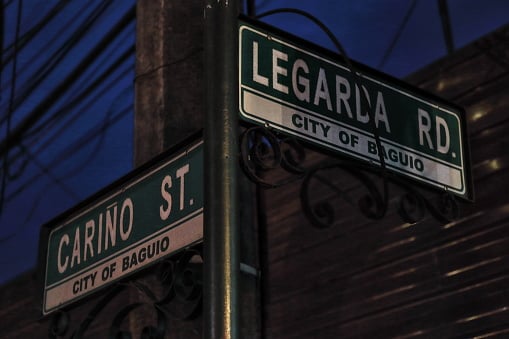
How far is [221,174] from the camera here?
2633 millimetres

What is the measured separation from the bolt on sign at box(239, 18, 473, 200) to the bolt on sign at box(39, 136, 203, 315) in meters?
0.31

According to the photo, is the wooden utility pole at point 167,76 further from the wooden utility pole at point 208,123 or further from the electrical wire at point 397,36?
the electrical wire at point 397,36

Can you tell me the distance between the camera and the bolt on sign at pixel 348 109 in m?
3.00

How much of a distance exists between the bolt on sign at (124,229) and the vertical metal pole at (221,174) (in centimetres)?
36

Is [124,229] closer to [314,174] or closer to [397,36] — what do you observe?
[314,174]

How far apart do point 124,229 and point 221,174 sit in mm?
851

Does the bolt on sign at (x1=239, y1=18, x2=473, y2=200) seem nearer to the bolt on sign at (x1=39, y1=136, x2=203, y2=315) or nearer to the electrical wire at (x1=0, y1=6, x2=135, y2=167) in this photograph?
the bolt on sign at (x1=39, y1=136, x2=203, y2=315)

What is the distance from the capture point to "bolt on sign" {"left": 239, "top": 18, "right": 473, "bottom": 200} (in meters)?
3.00

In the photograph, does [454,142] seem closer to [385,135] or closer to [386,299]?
[385,135]

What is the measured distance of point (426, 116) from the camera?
3615 millimetres

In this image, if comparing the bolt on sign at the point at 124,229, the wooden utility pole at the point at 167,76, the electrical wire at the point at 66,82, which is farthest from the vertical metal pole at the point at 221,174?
the electrical wire at the point at 66,82

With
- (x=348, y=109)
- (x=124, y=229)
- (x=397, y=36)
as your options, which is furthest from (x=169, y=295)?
(x=397, y=36)

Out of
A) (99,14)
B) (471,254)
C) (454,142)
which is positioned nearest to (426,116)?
(454,142)

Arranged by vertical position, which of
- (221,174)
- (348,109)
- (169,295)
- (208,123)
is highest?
(348,109)
